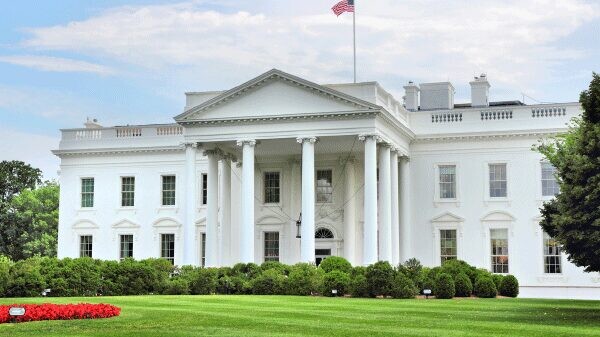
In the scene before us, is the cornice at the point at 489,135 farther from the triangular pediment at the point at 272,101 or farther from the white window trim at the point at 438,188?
the triangular pediment at the point at 272,101

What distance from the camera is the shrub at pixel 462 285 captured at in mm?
36281

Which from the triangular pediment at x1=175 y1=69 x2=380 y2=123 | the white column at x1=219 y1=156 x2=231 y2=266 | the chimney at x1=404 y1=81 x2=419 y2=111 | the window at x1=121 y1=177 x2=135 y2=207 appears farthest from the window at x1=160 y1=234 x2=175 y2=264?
the chimney at x1=404 y1=81 x2=419 y2=111

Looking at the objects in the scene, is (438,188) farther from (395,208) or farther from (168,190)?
(168,190)

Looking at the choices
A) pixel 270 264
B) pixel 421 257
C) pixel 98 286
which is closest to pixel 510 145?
pixel 421 257

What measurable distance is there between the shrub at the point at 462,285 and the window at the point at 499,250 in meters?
12.7

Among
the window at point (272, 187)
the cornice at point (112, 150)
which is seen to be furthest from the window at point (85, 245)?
the window at point (272, 187)

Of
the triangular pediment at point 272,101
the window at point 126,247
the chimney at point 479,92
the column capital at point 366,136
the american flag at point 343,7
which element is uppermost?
the american flag at point 343,7

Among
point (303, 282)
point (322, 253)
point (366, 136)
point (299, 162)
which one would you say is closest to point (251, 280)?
point (303, 282)

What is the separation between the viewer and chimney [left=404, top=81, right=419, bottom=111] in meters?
55.3

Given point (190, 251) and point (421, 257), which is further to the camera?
point (421, 257)

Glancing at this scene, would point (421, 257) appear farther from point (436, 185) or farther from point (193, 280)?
point (193, 280)

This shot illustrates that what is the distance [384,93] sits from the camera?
149 feet

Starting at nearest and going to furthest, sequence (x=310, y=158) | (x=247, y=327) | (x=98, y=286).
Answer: (x=247, y=327) < (x=98, y=286) < (x=310, y=158)

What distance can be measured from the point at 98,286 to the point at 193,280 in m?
4.30
